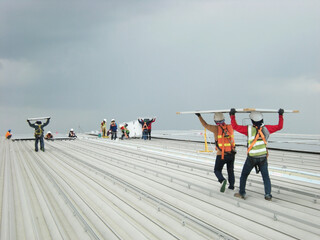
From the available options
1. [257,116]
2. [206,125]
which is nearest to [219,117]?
[206,125]

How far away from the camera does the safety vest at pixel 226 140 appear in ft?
19.8

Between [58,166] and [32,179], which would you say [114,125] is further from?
[32,179]

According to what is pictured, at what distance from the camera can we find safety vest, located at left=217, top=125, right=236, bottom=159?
6048 mm

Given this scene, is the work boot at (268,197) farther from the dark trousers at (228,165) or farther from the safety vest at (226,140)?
the safety vest at (226,140)

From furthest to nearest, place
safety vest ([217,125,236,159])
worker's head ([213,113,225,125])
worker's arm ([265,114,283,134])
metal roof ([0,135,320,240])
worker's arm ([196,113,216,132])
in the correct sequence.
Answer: worker's arm ([196,113,216,132]), worker's head ([213,113,225,125]), safety vest ([217,125,236,159]), worker's arm ([265,114,283,134]), metal roof ([0,135,320,240])

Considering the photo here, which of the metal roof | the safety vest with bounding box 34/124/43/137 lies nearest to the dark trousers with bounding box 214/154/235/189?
the metal roof

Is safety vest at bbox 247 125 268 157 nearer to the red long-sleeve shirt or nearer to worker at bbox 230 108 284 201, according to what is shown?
worker at bbox 230 108 284 201

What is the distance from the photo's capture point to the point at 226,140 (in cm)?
607

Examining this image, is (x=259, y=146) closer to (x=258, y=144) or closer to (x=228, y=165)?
(x=258, y=144)

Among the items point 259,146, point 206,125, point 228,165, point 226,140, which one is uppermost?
point 206,125

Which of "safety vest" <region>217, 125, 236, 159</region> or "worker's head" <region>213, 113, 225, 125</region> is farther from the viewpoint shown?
"worker's head" <region>213, 113, 225, 125</region>

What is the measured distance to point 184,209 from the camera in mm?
5262

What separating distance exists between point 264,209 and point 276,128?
1.75 meters

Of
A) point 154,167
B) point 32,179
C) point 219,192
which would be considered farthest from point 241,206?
point 32,179
